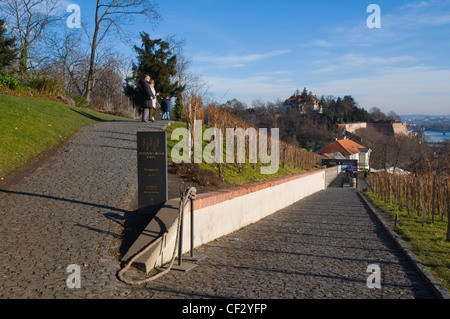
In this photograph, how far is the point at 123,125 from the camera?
66.2ft

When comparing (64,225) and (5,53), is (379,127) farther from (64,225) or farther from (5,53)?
(64,225)

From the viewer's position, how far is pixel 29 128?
14.3 metres

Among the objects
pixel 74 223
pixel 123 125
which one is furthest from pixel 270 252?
pixel 123 125

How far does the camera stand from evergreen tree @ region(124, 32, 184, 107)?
37.3 meters

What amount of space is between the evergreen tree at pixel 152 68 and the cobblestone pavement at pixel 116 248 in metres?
27.3

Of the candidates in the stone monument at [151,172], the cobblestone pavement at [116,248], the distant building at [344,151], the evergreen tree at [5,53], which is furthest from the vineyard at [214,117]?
the distant building at [344,151]

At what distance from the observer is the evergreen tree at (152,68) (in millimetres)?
37312

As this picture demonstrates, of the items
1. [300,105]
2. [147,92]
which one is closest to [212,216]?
[147,92]

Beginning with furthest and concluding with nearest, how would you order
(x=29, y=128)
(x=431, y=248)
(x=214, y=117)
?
(x=214, y=117), (x=29, y=128), (x=431, y=248)

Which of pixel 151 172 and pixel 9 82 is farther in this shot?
pixel 9 82

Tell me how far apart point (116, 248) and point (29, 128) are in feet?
32.8

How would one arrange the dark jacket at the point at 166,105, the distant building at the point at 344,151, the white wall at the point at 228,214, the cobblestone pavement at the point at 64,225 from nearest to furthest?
1. the cobblestone pavement at the point at 64,225
2. the white wall at the point at 228,214
3. the dark jacket at the point at 166,105
4. the distant building at the point at 344,151

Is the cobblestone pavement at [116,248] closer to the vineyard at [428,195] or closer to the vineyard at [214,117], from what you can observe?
the vineyard at [214,117]

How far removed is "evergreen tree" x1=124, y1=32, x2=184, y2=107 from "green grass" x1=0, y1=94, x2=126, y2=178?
16872 mm
